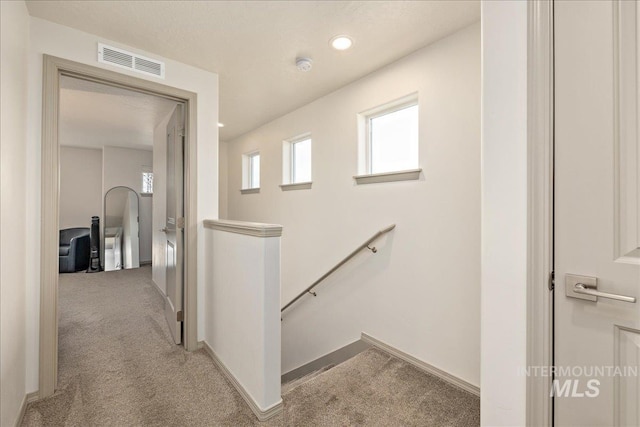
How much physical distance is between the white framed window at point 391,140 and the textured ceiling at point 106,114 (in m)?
1.90

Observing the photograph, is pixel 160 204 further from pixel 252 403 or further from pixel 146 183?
pixel 252 403

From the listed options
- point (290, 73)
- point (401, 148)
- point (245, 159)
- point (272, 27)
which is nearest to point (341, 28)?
point (272, 27)

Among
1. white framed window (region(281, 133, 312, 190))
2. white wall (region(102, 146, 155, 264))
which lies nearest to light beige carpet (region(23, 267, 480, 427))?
white framed window (region(281, 133, 312, 190))

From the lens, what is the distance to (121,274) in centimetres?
495

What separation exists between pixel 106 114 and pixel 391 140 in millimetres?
3718

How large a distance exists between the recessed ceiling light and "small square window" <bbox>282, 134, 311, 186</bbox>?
1.47m

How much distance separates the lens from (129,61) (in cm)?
203

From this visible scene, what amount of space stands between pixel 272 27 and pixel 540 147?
5.62ft

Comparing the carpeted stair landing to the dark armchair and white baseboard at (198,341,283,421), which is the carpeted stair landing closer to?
white baseboard at (198,341,283,421)

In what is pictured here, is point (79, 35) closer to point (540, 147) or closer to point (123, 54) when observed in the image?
point (123, 54)

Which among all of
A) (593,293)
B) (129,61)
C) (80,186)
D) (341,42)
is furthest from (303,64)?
(80,186)

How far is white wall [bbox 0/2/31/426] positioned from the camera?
1.28 m

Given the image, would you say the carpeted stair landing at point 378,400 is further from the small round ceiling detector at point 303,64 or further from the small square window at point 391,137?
the small round ceiling detector at point 303,64

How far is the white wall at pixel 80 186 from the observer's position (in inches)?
224
